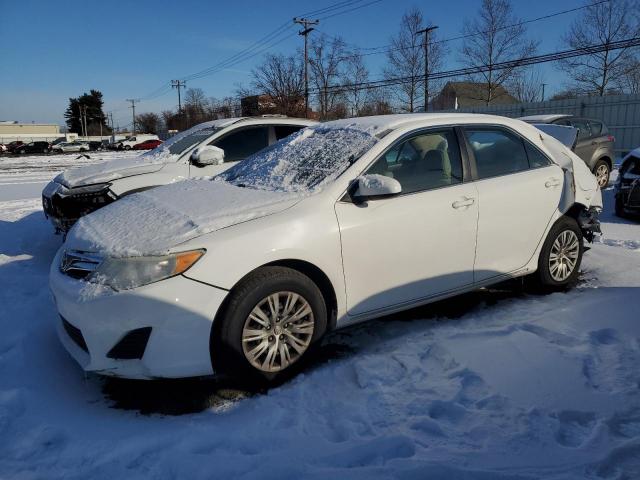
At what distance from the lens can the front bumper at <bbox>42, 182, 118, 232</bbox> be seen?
19.0ft

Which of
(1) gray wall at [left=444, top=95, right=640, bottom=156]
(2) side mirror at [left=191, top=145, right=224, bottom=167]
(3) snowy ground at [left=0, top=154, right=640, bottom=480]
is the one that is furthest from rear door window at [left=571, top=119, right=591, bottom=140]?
(1) gray wall at [left=444, top=95, right=640, bottom=156]

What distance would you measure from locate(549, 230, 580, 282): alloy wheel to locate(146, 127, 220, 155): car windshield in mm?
4494

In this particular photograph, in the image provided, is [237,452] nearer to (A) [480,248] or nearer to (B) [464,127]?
(A) [480,248]

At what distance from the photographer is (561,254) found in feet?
14.6

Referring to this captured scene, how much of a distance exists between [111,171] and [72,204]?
2.01 ft

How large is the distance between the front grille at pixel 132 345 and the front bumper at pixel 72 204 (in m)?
3.58

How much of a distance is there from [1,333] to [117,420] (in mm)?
1575

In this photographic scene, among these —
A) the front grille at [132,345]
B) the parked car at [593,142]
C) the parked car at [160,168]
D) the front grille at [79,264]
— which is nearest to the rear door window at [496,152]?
the front grille at [132,345]

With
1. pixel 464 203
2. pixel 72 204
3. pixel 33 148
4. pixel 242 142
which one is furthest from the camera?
pixel 33 148

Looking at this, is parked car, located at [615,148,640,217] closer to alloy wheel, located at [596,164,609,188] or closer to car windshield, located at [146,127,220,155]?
alloy wheel, located at [596,164,609,188]

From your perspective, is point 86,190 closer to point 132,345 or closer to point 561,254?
point 132,345

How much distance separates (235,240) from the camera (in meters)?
2.86

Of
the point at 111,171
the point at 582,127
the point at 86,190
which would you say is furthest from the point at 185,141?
the point at 582,127

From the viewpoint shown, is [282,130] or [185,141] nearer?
[185,141]
